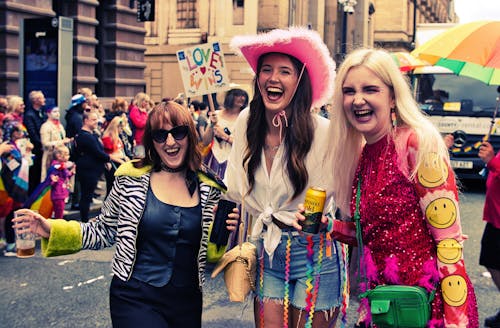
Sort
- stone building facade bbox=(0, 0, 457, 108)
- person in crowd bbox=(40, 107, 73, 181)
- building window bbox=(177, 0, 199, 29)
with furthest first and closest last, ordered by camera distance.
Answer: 1. building window bbox=(177, 0, 199, 29)
2. stone building facade bbox=(0, 0, 457, 108)
3. person in crowd bbox=(40, 107, 73, 181)

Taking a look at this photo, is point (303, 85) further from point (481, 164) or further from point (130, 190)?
point (481, 164)

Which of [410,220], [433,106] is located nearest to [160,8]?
[433,106]

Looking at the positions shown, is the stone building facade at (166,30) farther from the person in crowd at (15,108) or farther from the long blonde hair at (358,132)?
the person in crowd at (15,108)

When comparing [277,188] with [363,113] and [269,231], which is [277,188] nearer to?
[269,231]

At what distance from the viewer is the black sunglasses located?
11.2ft

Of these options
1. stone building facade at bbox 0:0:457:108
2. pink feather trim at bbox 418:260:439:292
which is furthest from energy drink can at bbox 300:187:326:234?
stone building facade at bbox 0:0:457:108

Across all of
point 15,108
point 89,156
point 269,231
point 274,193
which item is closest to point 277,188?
point 274,193

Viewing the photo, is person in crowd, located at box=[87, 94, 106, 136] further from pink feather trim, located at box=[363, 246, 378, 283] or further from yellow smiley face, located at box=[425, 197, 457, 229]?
yellow smiley face, located at box=[425, 197, 457, 229]

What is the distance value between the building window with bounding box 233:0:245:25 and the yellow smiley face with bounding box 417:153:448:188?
3441 cm

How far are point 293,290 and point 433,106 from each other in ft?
43.4

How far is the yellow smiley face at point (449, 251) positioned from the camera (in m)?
2.55

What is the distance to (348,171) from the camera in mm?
2984

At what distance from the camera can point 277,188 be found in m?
3.33

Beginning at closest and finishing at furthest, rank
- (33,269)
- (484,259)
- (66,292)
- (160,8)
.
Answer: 1. (484,259)
2. (66,292)
3. (33,269)
4. (160,8)
